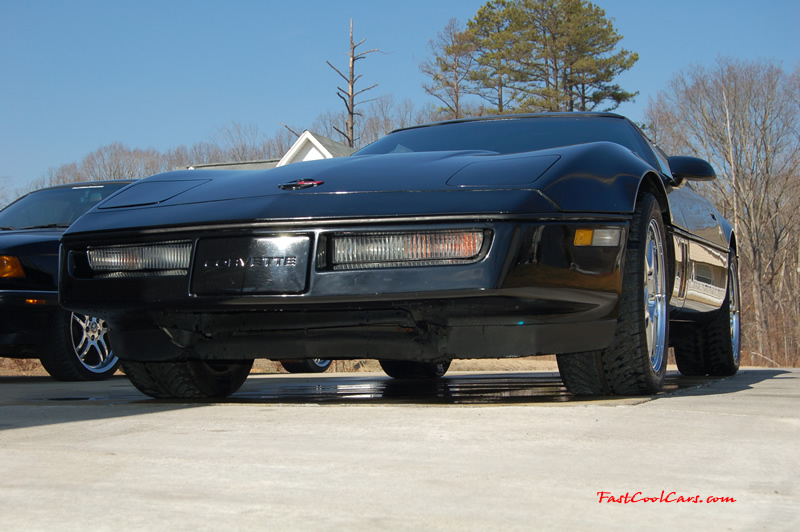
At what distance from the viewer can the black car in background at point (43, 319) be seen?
238 inches

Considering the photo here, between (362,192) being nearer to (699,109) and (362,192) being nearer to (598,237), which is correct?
(598,237)

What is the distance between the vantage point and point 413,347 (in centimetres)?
319

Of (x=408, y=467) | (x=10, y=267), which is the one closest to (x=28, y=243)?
(x=10, y=267)

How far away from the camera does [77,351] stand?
20.9ft

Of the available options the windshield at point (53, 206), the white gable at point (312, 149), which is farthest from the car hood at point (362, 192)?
the white gable at point (312, 149)

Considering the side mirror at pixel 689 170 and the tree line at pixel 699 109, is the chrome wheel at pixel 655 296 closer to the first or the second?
the side mirror at pixel 689 170

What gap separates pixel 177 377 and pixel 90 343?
288 centimetres

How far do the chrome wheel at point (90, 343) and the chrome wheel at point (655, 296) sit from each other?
13.3 feet

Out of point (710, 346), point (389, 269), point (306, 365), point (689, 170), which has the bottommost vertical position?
point (306, 365)

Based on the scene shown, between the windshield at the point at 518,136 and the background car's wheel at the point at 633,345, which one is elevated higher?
the windshield at the point at 518,136

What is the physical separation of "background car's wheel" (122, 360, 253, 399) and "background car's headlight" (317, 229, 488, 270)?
3.14 feet

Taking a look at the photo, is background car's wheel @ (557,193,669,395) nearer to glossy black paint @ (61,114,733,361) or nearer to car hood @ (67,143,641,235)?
glossy black paint @ (61,114,733,361)

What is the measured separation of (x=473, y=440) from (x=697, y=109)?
Answer: 34.5 metres

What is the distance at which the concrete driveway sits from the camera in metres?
1.55
